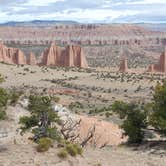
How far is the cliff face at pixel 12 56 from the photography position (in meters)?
130

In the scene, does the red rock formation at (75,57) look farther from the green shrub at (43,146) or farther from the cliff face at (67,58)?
the green shrub at (43,146)

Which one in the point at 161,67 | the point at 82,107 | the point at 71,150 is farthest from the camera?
the point at 161,67

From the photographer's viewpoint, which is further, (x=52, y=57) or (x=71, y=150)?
(x=52, y=57)

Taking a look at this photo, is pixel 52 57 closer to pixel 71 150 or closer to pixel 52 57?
pixel 52 57

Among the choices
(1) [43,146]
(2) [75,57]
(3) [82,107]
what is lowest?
(2) [75,57]

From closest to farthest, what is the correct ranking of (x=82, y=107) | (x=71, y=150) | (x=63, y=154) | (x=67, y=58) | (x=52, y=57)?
(x=63, y=154) → (x=71, y=150) → (x=82, y=107) → (x=67, y=58) → (x=52, y=57)

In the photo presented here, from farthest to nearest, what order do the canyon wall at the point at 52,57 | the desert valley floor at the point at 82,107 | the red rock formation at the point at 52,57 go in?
the red rock formation at the point at 52,57, the canyon wall at the point at 52,57, the desert valley floor at the point at 82,107

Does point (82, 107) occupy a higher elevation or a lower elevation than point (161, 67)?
higher

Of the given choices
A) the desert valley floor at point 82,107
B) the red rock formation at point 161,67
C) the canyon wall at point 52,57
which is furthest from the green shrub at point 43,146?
the canyon wall at point 52,57

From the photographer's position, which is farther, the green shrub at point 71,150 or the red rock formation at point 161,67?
the red rock formation at point 161,67

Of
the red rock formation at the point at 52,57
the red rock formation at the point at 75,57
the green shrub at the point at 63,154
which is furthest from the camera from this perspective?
the red rock formation at the point at 52,57

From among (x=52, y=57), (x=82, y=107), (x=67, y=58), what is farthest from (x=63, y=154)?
(x=52, y=57)

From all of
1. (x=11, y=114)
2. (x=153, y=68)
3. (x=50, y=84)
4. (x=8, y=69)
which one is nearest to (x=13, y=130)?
(x=11, y=114)

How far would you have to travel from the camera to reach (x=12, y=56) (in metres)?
134
